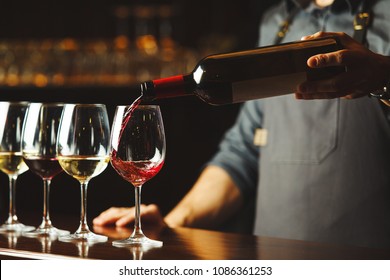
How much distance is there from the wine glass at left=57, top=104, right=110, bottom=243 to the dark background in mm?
2576

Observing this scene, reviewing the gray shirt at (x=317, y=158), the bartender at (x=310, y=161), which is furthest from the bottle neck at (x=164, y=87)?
→ the gray shirt at (x=317, y=158)

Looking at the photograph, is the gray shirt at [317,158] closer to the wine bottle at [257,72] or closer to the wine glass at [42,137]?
the wine bottle at [257,72]

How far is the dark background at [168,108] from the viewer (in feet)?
13.7

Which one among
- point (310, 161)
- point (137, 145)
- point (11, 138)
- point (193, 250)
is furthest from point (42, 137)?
point (310, 161)

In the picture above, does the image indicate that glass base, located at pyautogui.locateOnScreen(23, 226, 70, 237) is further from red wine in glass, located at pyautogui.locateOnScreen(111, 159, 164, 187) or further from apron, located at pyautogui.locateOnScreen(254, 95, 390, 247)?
apron, located at pyautogui.locateOnScreen(254, 95, 390, 247)

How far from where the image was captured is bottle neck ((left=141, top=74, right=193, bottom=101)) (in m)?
1.24

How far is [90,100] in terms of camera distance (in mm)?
4285

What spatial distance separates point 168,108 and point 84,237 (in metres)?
2.96

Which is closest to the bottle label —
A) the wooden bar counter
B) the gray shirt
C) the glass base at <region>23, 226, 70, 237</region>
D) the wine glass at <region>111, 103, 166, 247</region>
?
the wine glass at <region>111, 103, 166, 247</region>
